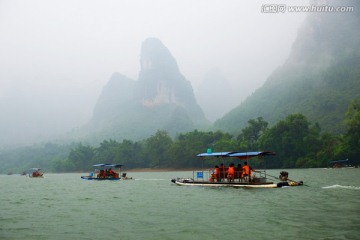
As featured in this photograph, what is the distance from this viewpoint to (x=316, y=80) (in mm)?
105625

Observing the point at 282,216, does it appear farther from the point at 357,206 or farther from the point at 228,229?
the point at 357,206

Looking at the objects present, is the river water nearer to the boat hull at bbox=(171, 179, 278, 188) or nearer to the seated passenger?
the boat hull at bbox=(171, 179, 278, 188)

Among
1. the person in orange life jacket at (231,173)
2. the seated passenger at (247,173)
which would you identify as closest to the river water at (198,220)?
the seated passenger at (247,173)

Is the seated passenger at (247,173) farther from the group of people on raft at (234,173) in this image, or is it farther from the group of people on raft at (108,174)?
the group of people on raft at (108,174)

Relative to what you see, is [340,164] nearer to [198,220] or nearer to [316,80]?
[316,80]

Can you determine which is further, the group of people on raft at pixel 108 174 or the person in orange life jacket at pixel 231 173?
the group of people on raft at pixel 108 174

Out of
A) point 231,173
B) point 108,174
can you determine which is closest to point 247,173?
point 231,173

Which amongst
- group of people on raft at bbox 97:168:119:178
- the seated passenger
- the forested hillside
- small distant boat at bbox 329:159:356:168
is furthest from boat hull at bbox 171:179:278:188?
the forested hillside

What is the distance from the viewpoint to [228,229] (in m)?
12.2

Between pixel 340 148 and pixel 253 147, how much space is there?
2267 centimetres

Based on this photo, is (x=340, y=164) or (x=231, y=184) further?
(x=340, y=164)

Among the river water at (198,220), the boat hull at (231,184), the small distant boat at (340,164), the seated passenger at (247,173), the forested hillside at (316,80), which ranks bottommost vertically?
the river water at (198,220)

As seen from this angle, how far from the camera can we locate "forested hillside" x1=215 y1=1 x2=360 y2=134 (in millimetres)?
88062

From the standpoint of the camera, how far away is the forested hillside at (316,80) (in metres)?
88.1
